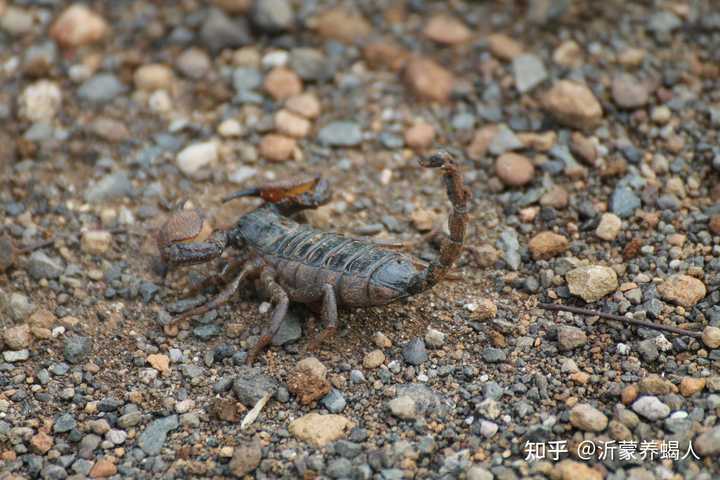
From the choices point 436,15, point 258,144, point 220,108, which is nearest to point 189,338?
point 258,144

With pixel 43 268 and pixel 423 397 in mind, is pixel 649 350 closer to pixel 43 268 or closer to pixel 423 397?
pixel 423 397

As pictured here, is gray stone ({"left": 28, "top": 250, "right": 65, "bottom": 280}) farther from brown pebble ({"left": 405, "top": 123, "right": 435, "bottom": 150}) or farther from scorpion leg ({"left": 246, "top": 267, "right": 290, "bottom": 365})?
brown pebble ({"left": 405, "top": 123, "right": 435, "bottom": 150})

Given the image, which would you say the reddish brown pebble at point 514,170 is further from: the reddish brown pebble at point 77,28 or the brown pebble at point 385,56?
the reddish brown pebble at point 77,28

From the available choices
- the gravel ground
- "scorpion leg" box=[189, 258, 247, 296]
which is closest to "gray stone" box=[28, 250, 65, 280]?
the gravel ground

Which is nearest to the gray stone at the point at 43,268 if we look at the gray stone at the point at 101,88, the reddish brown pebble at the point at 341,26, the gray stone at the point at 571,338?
the gray stone at the point at 101,88

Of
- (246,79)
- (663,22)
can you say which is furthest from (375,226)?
(663,22)

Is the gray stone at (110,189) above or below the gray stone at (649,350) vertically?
above
